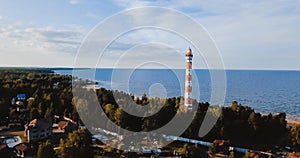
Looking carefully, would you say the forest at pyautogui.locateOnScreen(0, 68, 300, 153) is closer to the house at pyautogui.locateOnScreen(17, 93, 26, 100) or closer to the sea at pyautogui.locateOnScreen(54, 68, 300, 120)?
the sea at pyautogui.locateOnScreen(54, 68, 300, 120)

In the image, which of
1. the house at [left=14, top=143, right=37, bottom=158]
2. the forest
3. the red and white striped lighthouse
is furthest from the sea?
the house at [left=14, top=143, right=37, bottom=158]

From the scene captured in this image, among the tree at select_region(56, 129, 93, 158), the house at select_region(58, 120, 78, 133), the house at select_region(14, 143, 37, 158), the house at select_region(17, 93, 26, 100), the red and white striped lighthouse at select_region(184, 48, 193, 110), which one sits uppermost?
the red and white striped lighthouse at select_region(184, 48, 193, 110)

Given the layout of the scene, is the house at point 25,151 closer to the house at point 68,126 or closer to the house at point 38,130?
the house at point 38,130

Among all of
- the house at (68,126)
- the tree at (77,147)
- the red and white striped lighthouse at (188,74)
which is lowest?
the house at (68,126)

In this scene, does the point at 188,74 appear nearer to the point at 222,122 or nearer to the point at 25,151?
the point at 222,122

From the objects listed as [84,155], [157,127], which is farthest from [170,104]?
[84,155]

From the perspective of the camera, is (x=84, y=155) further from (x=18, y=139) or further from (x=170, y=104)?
(x=170, y=104)

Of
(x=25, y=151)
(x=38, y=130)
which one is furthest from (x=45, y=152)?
(x=38, y=130)

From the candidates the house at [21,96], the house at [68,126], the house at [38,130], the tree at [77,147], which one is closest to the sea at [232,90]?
the house at [21,96]
